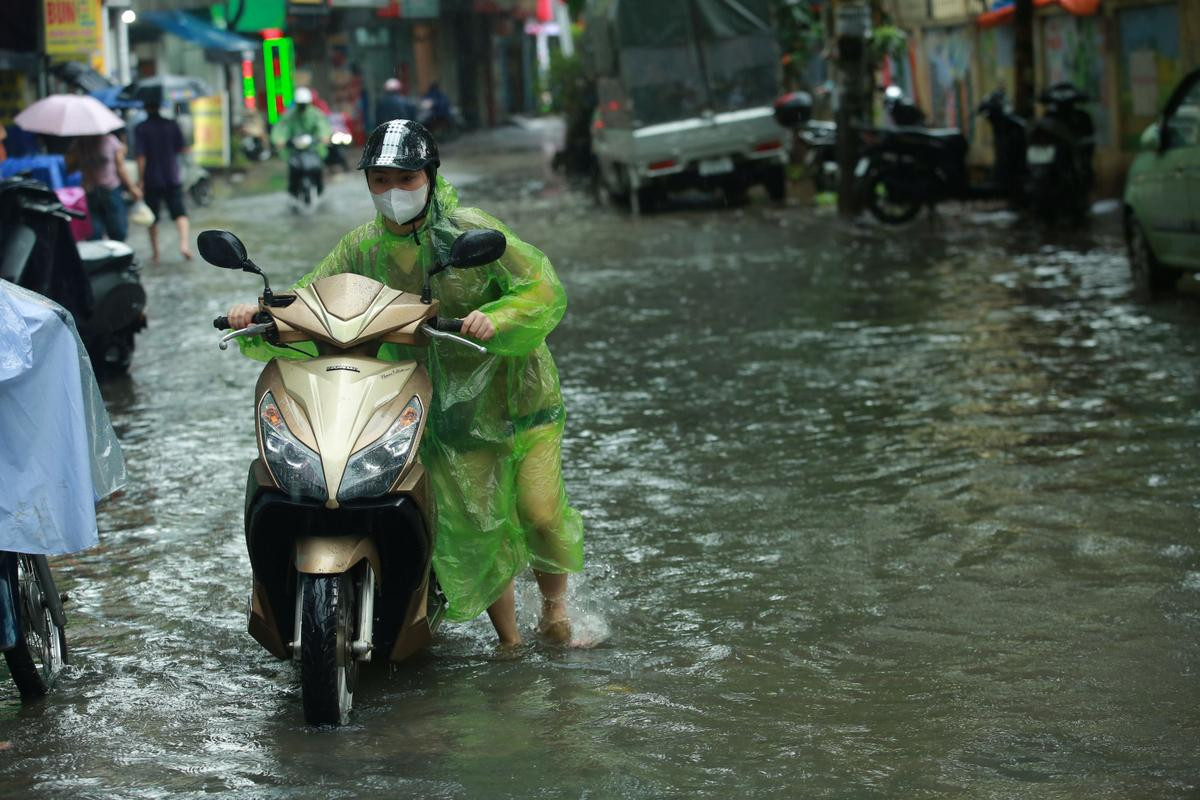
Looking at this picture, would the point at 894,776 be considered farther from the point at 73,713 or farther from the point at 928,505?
the point at 928,505

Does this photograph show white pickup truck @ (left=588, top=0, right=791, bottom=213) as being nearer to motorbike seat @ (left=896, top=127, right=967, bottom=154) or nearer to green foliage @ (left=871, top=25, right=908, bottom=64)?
green foliage @ (left=871, top=25, right=908, bottom=64)

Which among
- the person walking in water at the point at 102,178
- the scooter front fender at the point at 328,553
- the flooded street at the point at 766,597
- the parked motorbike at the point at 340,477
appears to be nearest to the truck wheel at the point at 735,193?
the person walking in water at the point at 102,178

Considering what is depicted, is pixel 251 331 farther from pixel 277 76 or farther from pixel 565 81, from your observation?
pixel 277 76

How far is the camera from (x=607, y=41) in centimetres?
2323

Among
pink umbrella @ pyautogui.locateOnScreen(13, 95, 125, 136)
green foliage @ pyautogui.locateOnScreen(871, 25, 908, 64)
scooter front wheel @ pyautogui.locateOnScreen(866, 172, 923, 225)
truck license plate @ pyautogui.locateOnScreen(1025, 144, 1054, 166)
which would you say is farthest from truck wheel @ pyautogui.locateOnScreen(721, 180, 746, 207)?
pink umbrella @ pyautogui.locateOnScreen(13, 95, 125, 136)

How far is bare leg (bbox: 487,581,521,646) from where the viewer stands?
5.35 meters

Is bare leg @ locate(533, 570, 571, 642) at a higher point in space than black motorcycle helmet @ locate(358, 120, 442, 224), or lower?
lower

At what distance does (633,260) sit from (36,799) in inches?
509

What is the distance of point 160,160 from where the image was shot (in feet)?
59.5

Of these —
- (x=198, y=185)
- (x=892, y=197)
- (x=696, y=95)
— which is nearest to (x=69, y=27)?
(x=198, y=185)

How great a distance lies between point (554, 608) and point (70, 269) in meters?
4.54

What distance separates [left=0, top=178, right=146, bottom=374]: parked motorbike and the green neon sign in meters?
26.1

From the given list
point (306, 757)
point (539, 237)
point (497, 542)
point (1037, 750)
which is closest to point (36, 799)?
point (306, 757)

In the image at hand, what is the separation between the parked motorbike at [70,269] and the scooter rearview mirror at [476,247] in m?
3.49
